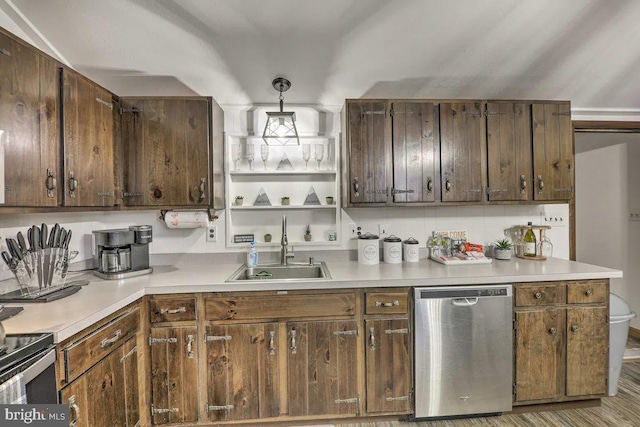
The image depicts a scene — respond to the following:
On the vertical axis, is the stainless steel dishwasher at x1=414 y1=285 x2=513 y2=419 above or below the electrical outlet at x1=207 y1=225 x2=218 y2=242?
below

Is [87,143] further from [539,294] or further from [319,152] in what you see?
[539,294]

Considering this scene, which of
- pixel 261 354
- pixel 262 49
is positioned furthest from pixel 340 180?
pixel 261 354

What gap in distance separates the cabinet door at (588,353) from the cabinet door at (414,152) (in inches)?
50.1

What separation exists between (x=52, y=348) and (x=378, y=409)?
1.78 metres

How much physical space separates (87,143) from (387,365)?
2.31 metres

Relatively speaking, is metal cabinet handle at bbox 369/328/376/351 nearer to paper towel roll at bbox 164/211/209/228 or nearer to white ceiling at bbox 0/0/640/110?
paper towel roll at bbox 164/211/209/228

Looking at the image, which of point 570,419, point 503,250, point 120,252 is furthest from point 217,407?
point 503,250

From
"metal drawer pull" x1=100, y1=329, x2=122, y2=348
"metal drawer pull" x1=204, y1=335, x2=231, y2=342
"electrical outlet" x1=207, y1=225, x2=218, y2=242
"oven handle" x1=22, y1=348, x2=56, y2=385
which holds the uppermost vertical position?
"electrical outlet" x1=207, y1=225, x2=218, y2=242

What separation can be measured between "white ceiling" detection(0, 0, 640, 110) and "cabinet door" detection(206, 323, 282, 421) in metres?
1.81

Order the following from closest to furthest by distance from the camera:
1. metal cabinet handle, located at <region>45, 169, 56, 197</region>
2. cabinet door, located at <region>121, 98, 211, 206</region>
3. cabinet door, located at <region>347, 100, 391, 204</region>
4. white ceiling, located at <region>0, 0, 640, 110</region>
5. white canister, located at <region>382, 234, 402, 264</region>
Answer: metal cabinet handle, located at <region>45, 169, 56, 197</region>, white ceiling, located at <region>0, 0, 640, 110</region>, cabinet door, located at <region>121, 98, 211, 206</region>, cabinet door, located at <region>347, 100, 391, 204</region>, white canister, located at <region>382, 234, 402, 264</region>

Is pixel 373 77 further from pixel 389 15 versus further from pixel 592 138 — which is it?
pixel 592 138

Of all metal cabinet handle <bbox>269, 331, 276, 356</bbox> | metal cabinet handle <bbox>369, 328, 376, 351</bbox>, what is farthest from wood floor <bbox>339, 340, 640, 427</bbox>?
metal cabinet handle <bbox>269, 331, 276, 356</bbox>

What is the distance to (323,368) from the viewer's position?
1.91 metres

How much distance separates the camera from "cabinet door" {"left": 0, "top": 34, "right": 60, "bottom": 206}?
4.30 ft
